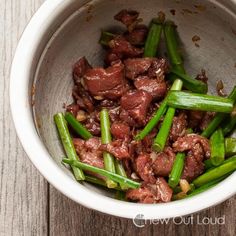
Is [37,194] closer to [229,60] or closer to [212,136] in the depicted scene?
[212,136]

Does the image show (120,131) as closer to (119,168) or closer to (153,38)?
(119,168)

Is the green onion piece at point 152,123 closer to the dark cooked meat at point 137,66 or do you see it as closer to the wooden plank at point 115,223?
the dark cooked meat at point 137,66

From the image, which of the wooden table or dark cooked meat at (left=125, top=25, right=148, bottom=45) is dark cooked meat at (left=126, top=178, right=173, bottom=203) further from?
dark cooked meat at (left=125, top=25, right=148, bottom=45)

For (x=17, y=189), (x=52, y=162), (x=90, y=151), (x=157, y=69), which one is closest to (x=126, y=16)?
(x=157, y=69)

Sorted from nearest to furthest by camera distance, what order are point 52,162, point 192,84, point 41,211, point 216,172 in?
point 52,162 → point 216,172 → point 192,84 → point 41,211

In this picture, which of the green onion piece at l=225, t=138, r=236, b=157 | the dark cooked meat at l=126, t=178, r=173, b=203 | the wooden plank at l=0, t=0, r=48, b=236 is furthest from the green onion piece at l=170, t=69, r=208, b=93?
the wooden plank at l=0, t=0, r=48, b=236

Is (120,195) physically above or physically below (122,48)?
below

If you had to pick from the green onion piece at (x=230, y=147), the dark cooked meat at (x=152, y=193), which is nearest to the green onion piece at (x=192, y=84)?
the green onion piece at (x=230, y=147)
